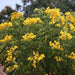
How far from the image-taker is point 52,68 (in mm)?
2945

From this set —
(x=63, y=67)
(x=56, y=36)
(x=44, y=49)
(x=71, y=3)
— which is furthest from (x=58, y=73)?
(x=71, y=3)

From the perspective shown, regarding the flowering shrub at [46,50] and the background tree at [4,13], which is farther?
the background tree at [4,13]

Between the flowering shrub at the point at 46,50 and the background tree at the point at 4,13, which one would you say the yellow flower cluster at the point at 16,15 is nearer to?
the flowering shrub at the point at 46,50

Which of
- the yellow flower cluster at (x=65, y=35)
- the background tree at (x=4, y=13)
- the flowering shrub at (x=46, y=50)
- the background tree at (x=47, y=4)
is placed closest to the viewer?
the yellow flower cluster at (x=65, y=35)

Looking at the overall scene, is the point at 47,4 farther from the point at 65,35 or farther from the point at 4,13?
the point at 65,35

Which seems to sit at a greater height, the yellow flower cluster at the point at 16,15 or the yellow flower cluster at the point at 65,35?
the yellow flower cluster at the point at 16,15

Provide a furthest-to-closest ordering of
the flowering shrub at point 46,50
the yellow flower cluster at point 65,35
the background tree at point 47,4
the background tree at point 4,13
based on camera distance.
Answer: the background tree at point 47,4, the background tree at point 4,13, the flowering shrub at point 46,50, the yellow flower cluster at point 65,35

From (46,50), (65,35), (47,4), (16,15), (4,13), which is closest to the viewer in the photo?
(65,35)

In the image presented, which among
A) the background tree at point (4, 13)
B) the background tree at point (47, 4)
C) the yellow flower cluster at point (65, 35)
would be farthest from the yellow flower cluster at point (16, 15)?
the background tree at point (47, 4)

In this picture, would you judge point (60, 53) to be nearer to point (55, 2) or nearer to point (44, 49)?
point (44, 49)

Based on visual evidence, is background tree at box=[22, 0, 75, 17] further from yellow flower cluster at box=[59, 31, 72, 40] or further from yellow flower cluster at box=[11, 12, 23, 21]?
yellow flower cluster at box=[59, 31, 72, 40]

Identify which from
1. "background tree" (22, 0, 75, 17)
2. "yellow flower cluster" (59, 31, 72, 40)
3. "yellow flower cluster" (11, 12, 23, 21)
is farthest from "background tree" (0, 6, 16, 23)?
"yellow flower cluster" (59, 31, 72, 40)

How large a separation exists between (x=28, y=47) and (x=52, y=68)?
0.72m

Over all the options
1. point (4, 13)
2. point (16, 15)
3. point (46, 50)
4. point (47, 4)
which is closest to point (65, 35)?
point (46, 50)
